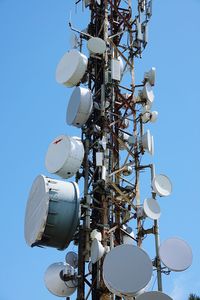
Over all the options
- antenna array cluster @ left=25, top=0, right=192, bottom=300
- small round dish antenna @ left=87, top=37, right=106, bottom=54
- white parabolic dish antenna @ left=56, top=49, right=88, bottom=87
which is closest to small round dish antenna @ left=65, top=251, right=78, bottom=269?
antenna array cluster @ left=25, top=0, right=192, bottom=300

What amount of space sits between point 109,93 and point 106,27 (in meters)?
2.33

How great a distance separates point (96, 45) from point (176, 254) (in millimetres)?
6604

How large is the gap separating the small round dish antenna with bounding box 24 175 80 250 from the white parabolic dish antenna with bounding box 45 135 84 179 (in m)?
0.79

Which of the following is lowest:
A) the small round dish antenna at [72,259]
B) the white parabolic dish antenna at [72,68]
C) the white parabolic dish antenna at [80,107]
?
the small round dish antenna at [72,259]

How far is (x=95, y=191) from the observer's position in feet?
51.8

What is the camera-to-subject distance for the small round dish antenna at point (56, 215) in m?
14.0

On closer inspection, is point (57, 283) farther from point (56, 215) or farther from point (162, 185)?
point (162, 185)

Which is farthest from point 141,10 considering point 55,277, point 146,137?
point 55,277

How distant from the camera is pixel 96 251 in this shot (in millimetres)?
14195

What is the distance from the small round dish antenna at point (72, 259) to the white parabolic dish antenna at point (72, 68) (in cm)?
507

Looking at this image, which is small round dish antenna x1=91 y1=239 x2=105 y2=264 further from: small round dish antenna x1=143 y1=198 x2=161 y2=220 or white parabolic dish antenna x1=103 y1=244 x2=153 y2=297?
small round dish antenna x1=143 y1=198 x2=161 y2=220

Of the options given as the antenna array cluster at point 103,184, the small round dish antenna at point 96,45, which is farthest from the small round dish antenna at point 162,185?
the small round dish antenna at point 96,45

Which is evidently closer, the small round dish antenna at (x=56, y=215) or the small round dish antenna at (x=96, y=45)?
the small round dish antenna at (x=56, y=215)

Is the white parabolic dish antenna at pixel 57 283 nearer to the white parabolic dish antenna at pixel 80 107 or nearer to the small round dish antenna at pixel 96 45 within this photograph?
the white parabolic dish antenna at pixel 80 107
